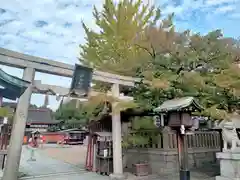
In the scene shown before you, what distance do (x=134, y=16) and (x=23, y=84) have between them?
1033cm

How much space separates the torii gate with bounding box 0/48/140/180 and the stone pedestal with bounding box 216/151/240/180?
3920 mm

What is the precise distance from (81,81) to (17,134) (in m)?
2.86

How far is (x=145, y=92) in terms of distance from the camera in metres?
10.7

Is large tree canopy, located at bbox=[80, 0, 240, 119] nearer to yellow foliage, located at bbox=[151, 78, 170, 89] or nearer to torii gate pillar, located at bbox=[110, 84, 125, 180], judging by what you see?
yellow foliage, located at bbox=[151, 78, 170, 89]

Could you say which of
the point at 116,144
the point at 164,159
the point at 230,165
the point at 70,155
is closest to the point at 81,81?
the point at 116,144

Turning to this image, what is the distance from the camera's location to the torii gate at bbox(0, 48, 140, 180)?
741 centimetres

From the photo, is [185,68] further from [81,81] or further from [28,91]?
[28,91]

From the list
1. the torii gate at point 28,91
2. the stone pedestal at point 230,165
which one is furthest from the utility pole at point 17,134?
the stone pedestal at point 230,165

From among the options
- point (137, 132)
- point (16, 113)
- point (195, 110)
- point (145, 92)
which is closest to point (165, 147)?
point (137, 132)

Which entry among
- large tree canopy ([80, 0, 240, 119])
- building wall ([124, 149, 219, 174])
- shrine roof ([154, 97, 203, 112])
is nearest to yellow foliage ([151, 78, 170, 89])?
large tree canopy ([80, 0, 240, 119])

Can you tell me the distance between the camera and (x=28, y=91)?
26.0 ft

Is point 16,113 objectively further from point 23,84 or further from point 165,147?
point 165,147

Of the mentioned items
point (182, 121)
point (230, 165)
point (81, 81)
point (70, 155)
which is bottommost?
Answer: point (70, 155)

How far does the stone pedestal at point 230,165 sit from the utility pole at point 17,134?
725 cm
